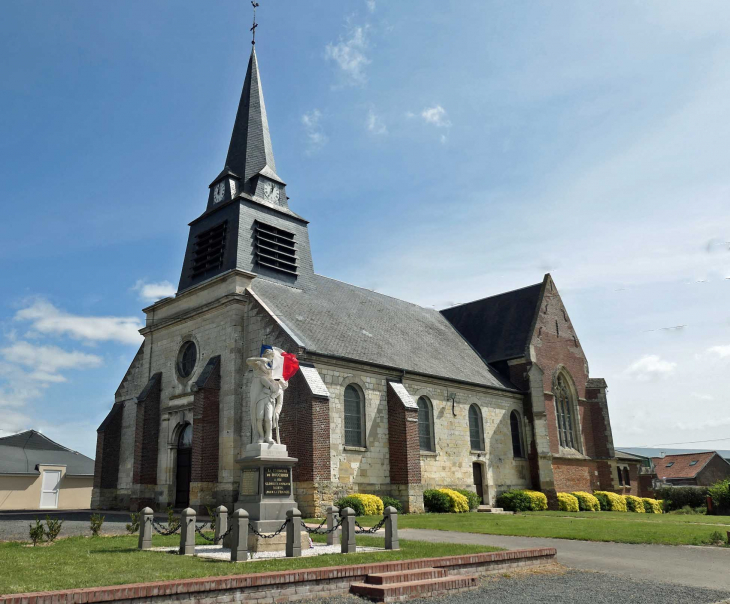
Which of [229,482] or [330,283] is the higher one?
[330,283]

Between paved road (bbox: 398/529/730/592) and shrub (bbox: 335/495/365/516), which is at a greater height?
shrub (bbox: 335/495/365/516)

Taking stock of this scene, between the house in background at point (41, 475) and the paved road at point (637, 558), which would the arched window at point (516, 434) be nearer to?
the paved road at point (637, 558)

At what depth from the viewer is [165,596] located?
24.0ft

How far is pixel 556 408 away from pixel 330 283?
13.8 m

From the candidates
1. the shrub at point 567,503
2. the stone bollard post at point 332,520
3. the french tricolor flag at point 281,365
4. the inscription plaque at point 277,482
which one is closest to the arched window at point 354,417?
the french tricolor flag at point 281,365

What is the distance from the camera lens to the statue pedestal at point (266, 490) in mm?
12172

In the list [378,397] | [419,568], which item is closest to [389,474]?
[378,397]

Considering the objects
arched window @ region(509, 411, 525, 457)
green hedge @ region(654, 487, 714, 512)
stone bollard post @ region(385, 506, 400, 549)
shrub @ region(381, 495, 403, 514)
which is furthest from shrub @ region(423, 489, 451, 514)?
green hedge @ region(654, 487, 714, 512)

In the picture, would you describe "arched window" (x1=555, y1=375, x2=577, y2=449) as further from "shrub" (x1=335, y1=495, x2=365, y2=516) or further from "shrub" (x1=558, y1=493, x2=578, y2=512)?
"shrub" (x1=335, y1=495, x2=365, y2=516)

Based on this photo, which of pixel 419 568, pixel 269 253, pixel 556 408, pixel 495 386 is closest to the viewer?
pixel 419 568

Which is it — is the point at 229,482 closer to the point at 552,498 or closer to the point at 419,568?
the point at 419,568

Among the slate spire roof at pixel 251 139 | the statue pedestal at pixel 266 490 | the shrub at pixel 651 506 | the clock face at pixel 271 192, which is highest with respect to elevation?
the slate spire roof at pixel 251 139

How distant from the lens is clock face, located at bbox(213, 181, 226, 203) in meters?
28.0

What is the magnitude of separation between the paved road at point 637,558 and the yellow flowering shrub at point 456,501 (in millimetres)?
7237
